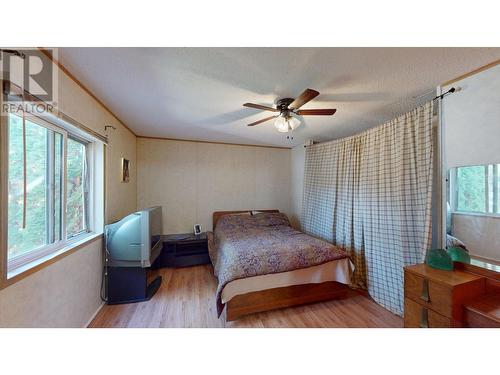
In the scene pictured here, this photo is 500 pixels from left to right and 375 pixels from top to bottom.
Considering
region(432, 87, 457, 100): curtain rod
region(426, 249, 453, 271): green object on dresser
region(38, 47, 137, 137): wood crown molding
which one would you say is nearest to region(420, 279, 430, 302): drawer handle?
region(426, 249, 453, 271): green object on dresser

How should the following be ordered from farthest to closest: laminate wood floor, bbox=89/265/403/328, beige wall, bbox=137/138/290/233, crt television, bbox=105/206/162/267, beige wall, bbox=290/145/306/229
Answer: beige wall, bbox=290/145/306/229 < beige wall, bbox=137/138/290/233 < crt television, bbox=105/206/162/267 < laminate wood floor, bbox=89/265/403/328

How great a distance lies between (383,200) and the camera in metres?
2.04

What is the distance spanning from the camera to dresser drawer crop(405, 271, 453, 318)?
3.72ft

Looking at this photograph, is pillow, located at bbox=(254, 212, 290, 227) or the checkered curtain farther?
pillow, located at bbox=(254, 212, 290, 227)

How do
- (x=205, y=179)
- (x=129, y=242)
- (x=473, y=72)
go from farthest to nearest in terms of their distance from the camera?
1. (x=205, y=179)
2. (x=129, y=242)
3. (x=473, y=72)

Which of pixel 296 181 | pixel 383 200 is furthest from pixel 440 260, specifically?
pixel 296 181

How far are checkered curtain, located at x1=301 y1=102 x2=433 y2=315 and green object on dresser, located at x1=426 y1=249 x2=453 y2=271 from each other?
265 millimetres

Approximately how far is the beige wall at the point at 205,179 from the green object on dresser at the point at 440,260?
2715 millimetres

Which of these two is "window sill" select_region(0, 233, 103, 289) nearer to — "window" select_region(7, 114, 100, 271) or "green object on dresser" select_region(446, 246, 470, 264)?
"window" select_region(7, 114, 100, 271)

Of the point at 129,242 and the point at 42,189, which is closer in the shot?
the point at 42,189

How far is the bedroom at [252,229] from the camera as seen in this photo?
114cm

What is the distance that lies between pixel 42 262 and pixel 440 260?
2829 mm

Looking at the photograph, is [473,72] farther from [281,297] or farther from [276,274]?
[281,297]
